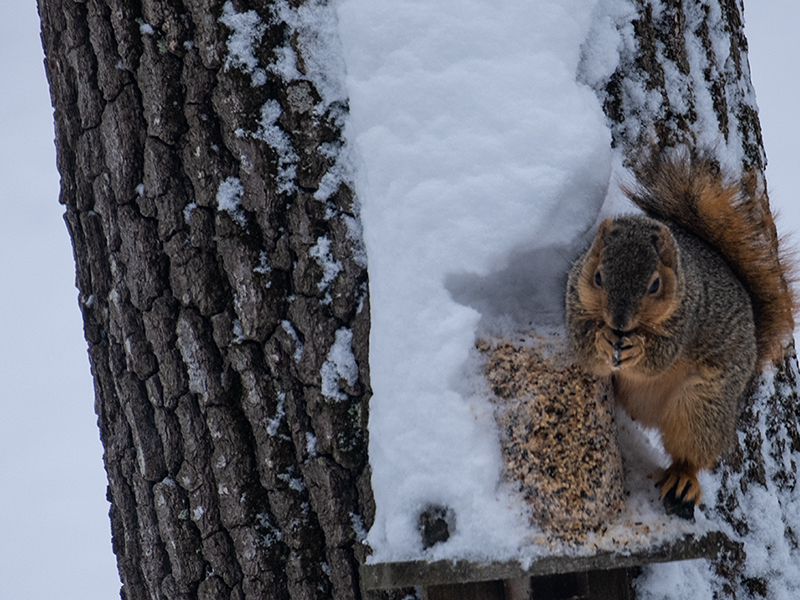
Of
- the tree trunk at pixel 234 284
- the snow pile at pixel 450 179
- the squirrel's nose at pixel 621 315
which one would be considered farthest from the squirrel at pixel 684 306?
the tree trunk at pixel 234 284

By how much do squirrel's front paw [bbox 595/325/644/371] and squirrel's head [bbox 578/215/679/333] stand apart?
0.10 feet

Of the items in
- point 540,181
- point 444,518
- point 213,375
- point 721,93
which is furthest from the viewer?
point 721,93

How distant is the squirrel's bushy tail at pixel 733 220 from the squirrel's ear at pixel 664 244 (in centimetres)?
16

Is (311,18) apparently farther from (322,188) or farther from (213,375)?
(213,375)

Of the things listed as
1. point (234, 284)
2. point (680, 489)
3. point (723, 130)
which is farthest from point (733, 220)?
point (234, 284)

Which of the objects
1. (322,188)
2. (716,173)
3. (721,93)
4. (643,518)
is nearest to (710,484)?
(643,518)

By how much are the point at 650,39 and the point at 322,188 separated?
2.44 feet

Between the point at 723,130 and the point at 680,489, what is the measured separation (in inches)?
31.6

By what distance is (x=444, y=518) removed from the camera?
3.49 ft

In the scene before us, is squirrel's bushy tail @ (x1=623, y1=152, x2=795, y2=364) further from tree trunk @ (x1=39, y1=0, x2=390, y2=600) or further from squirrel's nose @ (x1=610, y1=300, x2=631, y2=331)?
tree trunk @ (x1=39, y1=0, x2=390, y2=600)

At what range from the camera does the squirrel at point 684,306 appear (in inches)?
45.9

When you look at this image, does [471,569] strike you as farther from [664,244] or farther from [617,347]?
[664,244]

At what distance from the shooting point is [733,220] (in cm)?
139

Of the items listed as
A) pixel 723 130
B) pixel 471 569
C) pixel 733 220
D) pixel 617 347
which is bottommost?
pixel 471 569
